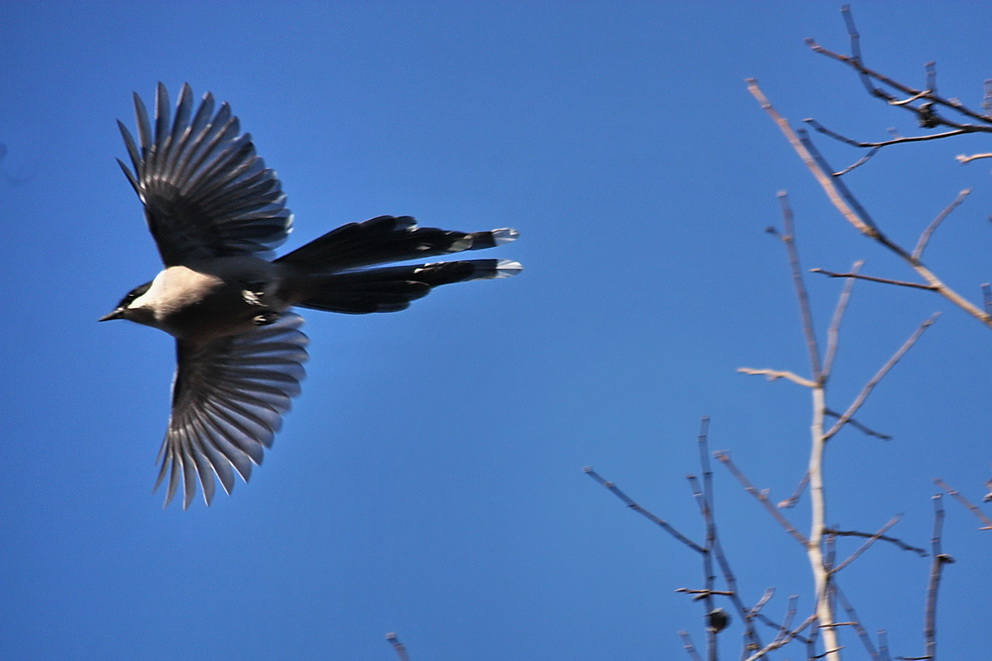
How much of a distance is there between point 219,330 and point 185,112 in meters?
1.02

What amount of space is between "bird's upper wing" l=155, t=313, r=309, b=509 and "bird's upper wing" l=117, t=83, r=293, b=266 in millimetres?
675

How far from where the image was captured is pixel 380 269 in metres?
4.32

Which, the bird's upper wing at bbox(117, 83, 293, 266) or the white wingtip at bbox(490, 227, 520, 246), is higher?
the bird's upper wing at bbox(117, 83, 293, 266)

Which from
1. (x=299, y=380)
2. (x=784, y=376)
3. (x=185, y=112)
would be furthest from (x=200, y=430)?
(x=784, y=376)

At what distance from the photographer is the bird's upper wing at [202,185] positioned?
438 centimetres

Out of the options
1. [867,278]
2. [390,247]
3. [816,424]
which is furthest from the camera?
[390,247]

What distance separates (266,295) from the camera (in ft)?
14.5

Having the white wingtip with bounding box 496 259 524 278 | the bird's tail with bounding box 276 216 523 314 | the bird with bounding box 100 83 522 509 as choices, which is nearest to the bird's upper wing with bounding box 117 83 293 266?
the bird with bounding box 100 83 522 509

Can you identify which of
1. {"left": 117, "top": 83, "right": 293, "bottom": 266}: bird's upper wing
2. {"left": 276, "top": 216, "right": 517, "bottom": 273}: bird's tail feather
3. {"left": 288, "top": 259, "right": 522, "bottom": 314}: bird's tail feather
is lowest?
{"left": 288, "top": 259, "right": 522, "bottom": 314}: bird's tail feather

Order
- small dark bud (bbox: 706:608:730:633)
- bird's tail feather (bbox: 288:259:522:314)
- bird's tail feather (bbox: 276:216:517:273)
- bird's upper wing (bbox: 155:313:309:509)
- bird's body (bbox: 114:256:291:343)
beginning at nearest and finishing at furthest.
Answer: small dark bud (bbox: 706:608:730:633) → bird's tail feather (bbox: 276:216:517:273) → bird's tail feather (bbox: 288:259:522:314) → bird's body (bbox: 114:256:291:343) → bird's upper wing (bbox: 155:313:309:509)

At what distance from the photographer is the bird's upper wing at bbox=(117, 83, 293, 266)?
4.38m

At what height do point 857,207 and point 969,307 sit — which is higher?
point 857,207

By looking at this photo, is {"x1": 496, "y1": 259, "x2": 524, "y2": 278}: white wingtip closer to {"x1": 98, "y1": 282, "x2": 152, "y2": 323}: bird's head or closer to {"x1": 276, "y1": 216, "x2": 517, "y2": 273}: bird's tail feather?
{"x1": 276, "y1": 216, "x2": 517, "y2": 273}: bird's tail feather

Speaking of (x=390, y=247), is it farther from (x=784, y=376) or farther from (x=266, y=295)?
(x=784, y=376)
